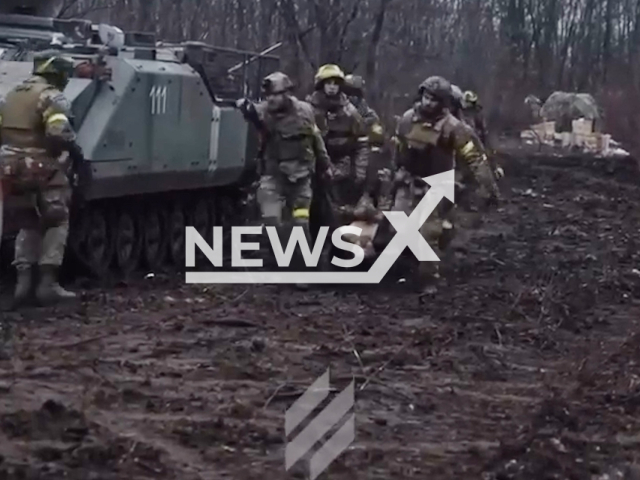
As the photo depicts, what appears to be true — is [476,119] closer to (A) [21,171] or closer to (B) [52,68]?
(B) [52,68]

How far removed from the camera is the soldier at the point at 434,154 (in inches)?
434

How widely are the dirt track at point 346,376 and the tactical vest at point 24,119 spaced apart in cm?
112

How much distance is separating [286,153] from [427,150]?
1.06m

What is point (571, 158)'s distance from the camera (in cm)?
2975

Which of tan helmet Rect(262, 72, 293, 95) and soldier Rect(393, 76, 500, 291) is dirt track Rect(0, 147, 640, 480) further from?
tan helmet Rect(262, 72, 293, 95)

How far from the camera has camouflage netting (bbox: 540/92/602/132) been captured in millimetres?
36469

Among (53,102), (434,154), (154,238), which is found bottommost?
→ (154,238)

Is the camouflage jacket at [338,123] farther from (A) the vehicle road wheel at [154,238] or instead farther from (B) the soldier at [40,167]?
(B) the soldier at [40,167]

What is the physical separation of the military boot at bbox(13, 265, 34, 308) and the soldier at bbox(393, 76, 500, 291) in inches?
109

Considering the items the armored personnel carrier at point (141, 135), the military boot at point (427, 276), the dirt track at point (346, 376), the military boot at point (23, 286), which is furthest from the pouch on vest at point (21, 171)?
the military boot at point (427, 276)

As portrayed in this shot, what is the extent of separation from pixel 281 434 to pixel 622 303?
17.1ft

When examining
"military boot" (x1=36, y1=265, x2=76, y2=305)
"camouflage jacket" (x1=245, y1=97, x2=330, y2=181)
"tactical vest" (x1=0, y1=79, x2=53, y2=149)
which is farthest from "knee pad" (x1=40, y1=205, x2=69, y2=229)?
"camouflage jacket" (x1=245, y1=97, x2=330, y2=181)

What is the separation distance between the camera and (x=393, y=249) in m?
11.6

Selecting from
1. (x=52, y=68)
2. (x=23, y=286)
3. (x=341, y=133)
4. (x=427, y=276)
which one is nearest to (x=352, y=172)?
(x=341, y=133)
